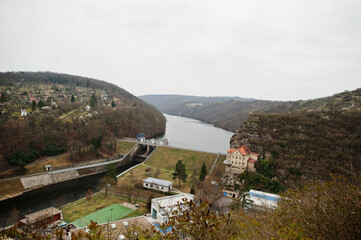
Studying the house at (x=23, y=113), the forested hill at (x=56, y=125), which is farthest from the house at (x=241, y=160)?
the house at (x=23, y=113)

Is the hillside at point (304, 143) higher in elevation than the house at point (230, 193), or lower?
higher

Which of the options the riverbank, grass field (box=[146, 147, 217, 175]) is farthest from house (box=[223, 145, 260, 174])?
the riverbank

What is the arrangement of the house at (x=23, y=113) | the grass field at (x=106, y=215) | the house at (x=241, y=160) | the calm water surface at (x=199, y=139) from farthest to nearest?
1. the calm water surface at (x=199, y=139)
2. the house at (x=23, y=113)
3. the house at (x=241, y=160)
4. the grass field at (x=106, y=215)

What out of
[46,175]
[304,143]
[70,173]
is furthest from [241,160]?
[46,175]

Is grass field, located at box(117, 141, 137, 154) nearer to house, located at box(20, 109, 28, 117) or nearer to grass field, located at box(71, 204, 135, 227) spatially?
house, located at box(20, 109, 28, 117)

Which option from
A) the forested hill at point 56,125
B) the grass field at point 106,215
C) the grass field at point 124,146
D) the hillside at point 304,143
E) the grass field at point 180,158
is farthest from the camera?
the grass field at point 124,146

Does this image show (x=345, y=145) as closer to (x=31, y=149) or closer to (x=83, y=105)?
(x=31, y=149)

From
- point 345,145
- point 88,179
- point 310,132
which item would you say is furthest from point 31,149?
point 345,145

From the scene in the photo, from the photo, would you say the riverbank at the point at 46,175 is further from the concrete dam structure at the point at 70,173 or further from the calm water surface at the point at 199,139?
the calm water surface at the point at 199,139
